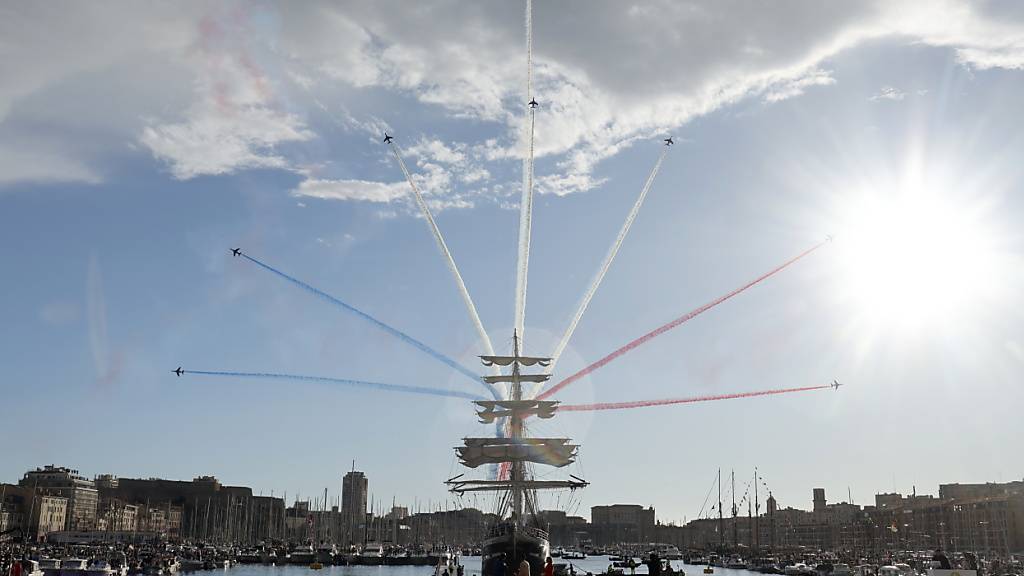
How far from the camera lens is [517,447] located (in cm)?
11075

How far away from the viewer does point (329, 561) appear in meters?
178

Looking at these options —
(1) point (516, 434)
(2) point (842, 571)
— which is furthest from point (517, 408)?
(2) point (842, 571)

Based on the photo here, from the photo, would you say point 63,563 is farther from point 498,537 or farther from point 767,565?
point 767,565

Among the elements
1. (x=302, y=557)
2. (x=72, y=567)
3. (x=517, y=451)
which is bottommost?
(x=302, y=557)

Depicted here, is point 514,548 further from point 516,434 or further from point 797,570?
point 797,570

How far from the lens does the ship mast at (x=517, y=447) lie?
4387 inches

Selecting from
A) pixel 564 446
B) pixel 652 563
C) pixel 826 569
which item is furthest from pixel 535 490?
pixel 652 563

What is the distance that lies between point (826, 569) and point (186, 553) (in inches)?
4267

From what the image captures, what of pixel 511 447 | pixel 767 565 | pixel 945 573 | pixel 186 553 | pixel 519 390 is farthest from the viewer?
pixel 767 565

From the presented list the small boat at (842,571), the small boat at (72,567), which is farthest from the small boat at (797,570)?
the small boat at (72,567)

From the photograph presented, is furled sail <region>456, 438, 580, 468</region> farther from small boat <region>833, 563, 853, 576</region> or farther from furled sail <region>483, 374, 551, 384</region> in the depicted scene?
small boat <region>833, 563, 853, 576</region>

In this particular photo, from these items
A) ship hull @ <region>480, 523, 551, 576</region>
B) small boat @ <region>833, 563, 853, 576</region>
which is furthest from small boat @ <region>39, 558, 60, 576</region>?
small boat @ <region>833, 563, 853, 576</region>

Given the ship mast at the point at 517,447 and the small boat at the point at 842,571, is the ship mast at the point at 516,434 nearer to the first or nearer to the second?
the ship mast at the point at 517,447

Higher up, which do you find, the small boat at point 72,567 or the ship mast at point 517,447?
the ship mast at point 517,447
